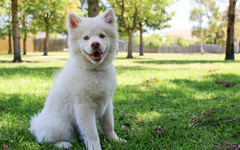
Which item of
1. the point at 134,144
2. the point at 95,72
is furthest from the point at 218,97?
the point at 95,72

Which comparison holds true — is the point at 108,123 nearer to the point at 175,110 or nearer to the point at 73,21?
the point at 73,21

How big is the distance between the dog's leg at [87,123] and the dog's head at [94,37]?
50 cm

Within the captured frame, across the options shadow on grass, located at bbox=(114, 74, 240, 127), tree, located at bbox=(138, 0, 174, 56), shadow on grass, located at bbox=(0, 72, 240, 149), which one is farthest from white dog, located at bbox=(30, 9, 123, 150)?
tree, located at bbox=(138, 0, 174, 56)

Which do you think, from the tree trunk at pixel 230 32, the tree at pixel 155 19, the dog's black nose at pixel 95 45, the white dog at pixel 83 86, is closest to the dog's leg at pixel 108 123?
the white dog at pixel 83 86

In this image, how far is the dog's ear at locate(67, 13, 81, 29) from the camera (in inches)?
95.7

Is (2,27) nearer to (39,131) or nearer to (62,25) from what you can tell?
(62,25)

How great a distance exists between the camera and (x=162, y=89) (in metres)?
5.42

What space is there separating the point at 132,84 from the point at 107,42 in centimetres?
379

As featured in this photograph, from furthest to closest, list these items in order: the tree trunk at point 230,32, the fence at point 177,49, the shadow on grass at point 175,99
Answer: the fence at point 177,49
the tree trunk at point 230,32
the shadow on grass at point 175,99

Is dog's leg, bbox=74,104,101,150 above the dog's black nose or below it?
below

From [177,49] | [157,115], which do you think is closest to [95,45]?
[157,115]

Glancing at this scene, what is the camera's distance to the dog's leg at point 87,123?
229 cm

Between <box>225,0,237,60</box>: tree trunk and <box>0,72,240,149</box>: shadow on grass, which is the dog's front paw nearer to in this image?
<box>0,72,240,149</box>: shadow on grass

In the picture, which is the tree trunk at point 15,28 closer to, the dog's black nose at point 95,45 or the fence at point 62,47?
the dog's black nose at point 95,45
